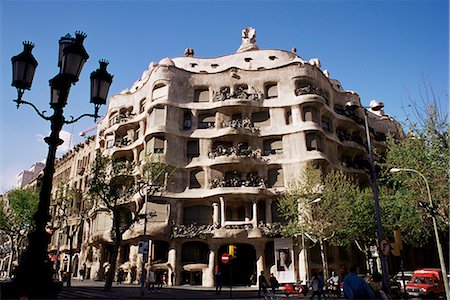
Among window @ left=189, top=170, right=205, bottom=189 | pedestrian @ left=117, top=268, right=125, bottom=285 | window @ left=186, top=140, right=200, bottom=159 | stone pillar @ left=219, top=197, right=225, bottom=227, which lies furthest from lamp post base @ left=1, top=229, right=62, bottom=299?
window @ left=186, top=140, right=200, bottom=159

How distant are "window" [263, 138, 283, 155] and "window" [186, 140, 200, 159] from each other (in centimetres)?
695

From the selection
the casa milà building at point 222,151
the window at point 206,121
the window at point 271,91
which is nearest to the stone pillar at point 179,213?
the casa milà building at point 222,151

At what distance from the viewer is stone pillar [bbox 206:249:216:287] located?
1249 inches

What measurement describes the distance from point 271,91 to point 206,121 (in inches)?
313

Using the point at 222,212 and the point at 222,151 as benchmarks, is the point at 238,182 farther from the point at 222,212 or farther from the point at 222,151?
the point at 222,151

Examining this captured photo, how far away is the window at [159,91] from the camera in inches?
1514

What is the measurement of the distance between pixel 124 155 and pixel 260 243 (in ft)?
61.9

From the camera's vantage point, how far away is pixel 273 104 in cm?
3819

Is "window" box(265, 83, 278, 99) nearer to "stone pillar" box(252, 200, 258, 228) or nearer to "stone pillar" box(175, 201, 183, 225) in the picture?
"stone pillar" box(252, 200, 258, 228)

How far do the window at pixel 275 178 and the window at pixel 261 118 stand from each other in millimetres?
5285

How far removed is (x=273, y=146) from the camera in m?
37.0

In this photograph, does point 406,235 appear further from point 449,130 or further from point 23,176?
point 23,176

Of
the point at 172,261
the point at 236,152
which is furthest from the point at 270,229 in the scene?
the point at 172,261

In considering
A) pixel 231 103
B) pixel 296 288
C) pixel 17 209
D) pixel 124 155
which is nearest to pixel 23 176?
pixel 17 209
